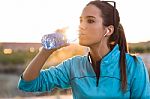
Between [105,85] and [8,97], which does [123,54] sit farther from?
[8,97]

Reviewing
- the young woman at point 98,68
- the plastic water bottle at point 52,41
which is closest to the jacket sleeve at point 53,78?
the young woman at point 98,68

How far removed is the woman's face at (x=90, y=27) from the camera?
85 cm

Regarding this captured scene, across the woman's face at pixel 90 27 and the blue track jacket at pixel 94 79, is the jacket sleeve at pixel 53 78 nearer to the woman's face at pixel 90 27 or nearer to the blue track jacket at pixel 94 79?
the blue track jacket at pixel 94 79

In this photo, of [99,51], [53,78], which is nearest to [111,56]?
[99,51]

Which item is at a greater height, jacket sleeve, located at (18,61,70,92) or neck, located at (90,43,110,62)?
neck, located at (90,43,110,62)

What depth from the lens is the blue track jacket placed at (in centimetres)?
86

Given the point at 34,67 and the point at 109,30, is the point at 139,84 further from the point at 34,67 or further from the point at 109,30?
the point at 34,67

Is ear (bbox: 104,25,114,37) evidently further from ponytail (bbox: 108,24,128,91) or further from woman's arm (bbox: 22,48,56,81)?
woman's arm (bbox: 22,48,56,81)

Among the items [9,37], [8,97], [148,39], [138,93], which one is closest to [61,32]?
[138,93]

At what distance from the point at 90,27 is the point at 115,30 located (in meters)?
0.09

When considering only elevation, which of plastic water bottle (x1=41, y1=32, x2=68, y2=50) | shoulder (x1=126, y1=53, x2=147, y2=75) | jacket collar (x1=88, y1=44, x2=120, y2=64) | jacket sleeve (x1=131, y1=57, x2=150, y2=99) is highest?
plastic water bottle (x1=41, y1=32, x2=68, y2=50)

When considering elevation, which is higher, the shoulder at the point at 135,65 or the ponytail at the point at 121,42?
the ponytail at the point at 121,42

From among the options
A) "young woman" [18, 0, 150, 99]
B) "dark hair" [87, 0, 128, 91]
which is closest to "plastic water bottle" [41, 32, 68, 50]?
"young woman" [18, 0, 150, 99]

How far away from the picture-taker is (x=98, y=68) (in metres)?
0.91
